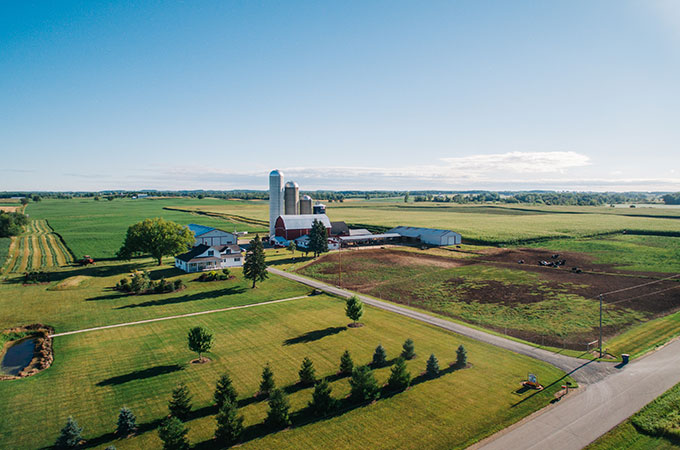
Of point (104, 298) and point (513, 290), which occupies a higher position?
point (513, 290)

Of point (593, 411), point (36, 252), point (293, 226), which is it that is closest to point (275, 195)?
point (293, 226)

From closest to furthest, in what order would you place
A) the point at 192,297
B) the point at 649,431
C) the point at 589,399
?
the point at 649,431 → the point at 589,399 → the point at 192,297

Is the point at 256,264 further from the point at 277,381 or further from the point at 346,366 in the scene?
the point at 346,366

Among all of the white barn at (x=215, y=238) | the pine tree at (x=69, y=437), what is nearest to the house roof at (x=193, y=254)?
the white barn at (x=215, y=238)

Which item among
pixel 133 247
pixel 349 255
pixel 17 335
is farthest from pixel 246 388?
pixel 349 255

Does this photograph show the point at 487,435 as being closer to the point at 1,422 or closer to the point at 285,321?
the point at 285,321

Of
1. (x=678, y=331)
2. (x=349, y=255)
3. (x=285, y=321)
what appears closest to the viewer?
(x=678, y=331)
